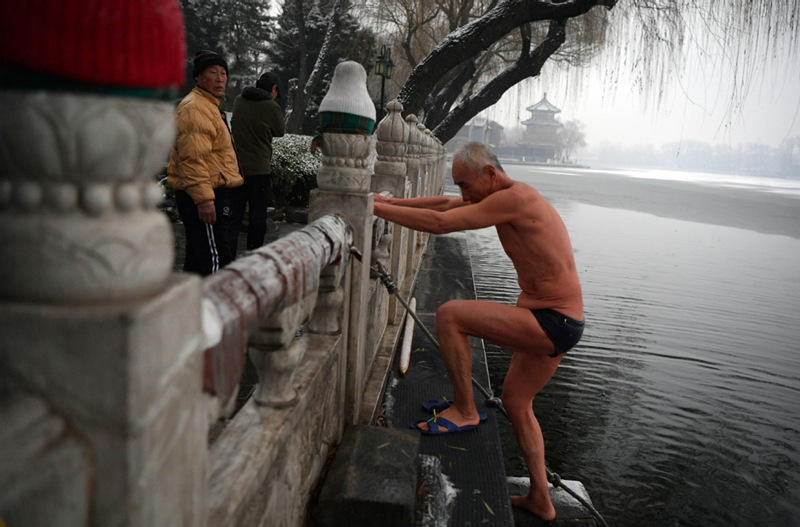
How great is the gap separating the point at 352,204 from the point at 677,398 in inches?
162

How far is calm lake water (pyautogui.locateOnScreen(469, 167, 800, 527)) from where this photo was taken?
400 centimetres

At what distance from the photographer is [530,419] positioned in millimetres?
3305

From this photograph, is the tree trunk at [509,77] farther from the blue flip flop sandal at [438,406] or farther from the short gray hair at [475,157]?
the blue flip flop sandal at [438,406]

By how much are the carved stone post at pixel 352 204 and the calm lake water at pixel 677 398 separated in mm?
1760

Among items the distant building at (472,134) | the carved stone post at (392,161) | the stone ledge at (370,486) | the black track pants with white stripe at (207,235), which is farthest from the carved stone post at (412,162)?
the distant building at (472,134)

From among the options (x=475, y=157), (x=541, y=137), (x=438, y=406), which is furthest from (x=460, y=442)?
(x=541, y=137)

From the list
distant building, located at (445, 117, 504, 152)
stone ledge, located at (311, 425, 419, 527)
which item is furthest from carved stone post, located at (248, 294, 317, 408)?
distant building, located at (445, 117, 504, 152)

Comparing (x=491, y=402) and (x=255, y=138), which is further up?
(x=255, y=138)

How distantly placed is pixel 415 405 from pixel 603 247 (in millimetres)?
11183

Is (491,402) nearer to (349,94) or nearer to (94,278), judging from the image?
(349,94)

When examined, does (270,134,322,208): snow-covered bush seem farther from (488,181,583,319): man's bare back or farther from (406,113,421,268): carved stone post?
(488,181,583,319): man's bare back

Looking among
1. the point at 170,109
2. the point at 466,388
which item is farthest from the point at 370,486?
the point at 170,109

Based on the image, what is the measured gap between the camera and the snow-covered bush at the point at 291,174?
38.7 ft

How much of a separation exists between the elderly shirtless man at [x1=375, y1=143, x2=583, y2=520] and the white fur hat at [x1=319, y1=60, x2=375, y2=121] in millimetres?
627
